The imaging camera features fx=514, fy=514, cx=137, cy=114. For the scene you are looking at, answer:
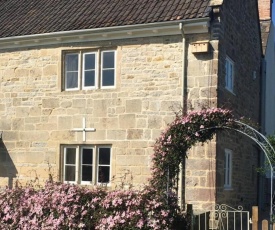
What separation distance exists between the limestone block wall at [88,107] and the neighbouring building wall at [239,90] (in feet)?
4.92

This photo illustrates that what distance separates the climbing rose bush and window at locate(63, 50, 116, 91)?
4.60 metres

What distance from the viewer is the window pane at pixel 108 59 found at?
14.6 metres

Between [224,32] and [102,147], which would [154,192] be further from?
[224,32]

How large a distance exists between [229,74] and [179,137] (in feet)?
17.2

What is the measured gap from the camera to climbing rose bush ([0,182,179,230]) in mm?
9516

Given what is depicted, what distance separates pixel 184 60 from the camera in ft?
44.2

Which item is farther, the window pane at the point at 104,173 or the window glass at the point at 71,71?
the window glass at the point at 71,71

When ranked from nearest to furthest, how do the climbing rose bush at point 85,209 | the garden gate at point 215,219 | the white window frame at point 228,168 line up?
1. the climbing rose bush at point 85,209
2. the garden gate at point 215,219
3. the white window frame at point 228,168

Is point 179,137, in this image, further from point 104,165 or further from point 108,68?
point 108,68

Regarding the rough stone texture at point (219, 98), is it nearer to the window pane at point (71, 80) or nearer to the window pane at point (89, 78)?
the window pane at point (89, 78)

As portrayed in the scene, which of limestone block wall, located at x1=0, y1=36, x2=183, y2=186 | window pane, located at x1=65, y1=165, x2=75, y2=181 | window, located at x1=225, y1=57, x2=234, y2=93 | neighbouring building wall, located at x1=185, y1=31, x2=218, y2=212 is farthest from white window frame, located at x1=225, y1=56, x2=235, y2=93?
window pane, located at x1=65, y1=165, x2=75, y2=181

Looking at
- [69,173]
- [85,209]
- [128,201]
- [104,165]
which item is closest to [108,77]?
[104,165]

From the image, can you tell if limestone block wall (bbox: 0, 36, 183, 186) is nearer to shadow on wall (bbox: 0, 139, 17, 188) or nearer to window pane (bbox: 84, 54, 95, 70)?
shadow on wall (bbox: 0, 139, 17, 188)

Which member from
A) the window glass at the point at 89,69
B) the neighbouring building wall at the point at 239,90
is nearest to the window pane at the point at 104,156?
the window glass at the point at 89,69
